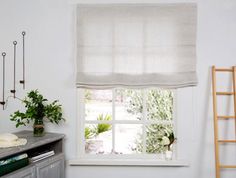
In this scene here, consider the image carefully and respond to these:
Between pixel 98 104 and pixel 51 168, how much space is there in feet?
2.87

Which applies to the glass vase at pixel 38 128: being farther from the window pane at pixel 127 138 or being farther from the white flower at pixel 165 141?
the white flower at pixel 165 141

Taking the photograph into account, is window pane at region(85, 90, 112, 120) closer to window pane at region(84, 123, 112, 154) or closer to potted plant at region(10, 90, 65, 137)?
window pane at region(84, 123, 112, 154)

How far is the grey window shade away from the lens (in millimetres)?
2475

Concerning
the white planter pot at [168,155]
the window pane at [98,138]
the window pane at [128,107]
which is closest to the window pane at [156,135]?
the white planter pot at [168,155]

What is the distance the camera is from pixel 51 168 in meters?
2.17

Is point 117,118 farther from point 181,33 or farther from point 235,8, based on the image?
point 235,8

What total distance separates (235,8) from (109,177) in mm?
2378

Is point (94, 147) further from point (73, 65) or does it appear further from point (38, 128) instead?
point (73, 65)

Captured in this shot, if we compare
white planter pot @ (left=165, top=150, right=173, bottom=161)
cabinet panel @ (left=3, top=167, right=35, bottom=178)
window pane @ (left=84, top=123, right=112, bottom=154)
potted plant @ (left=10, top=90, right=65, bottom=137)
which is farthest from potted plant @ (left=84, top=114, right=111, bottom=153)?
cabinet panel @ (left=3, top=167, right=35, bottom=178)

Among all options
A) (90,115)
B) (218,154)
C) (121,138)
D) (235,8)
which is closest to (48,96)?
(90,115)

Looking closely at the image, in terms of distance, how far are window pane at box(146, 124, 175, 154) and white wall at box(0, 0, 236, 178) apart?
0.55 ft

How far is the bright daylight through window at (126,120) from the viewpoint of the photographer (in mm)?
2631

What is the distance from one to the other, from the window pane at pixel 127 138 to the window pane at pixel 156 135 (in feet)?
0.35

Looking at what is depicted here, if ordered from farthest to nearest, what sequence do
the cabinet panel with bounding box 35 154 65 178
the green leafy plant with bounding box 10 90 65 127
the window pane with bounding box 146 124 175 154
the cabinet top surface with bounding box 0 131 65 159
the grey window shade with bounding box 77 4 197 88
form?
the window pane with bounding box 146 124 175 154 → the grey window shade with bounding box 77 4 197 88 → the green leafy plant with bounding box 10 90 65 127 → the cabinet panel with bounding box 35 154 65 178 → the cabinet top surface with bounding box 0 131 65 159
